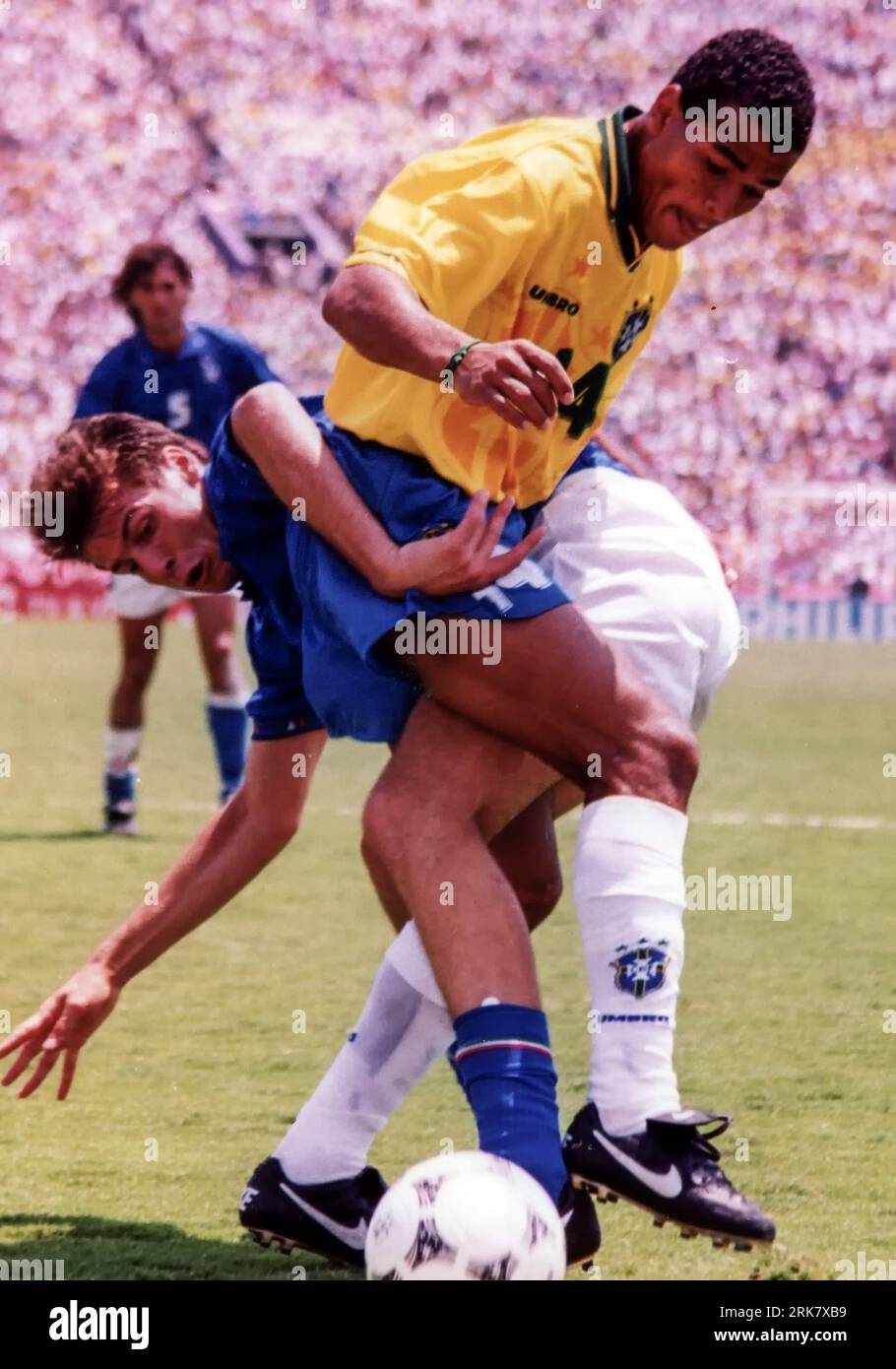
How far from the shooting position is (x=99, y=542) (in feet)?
10.1

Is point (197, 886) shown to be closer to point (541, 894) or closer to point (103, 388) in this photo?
point (541, 894)

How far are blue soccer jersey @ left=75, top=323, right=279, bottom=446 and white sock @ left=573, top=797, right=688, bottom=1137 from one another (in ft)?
16.6

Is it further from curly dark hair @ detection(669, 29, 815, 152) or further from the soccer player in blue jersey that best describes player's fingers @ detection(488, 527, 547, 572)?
the soccer player in blue jersey

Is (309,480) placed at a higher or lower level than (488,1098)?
higher

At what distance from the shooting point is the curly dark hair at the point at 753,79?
8.77 ft

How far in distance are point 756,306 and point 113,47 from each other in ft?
25.4

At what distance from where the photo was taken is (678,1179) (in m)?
2.47

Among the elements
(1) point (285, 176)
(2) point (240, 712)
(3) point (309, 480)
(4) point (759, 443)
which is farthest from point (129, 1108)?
(1) point (285, 176)

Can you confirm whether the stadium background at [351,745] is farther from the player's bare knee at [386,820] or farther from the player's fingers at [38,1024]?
the player's bare knee at [386,820]

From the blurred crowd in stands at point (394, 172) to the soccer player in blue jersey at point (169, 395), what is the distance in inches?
428

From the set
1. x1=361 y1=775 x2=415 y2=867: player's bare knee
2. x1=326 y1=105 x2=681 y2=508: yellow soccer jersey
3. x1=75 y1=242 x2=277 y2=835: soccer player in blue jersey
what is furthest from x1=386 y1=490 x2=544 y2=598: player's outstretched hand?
x1=75 y1=242 x2=277 y2=835: soccer player in blue jersey

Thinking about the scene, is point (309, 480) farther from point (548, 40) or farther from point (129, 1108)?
point (548, 40)

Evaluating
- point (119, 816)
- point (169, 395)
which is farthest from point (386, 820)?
point (169, 395)

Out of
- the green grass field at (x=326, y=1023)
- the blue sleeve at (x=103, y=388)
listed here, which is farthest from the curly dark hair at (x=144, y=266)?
the green grass field at (x=326, y=1023)
